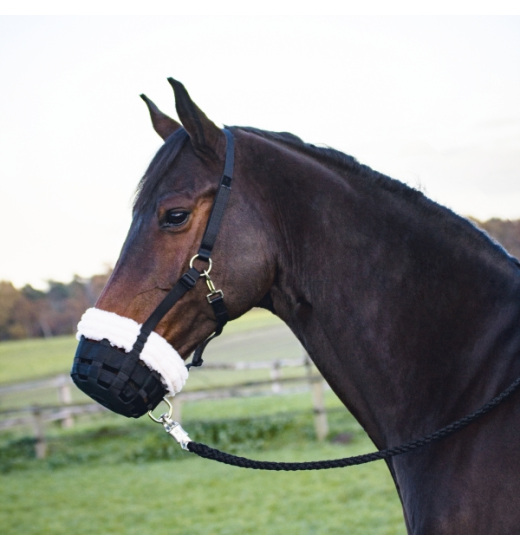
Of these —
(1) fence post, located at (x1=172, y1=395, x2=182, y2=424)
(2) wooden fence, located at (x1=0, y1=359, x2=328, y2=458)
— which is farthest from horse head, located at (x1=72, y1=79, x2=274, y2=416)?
(1) fence post, located at (x1=172, y1=395, x2=182, y2=424)

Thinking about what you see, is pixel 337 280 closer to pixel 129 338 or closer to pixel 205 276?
pixel 205 276

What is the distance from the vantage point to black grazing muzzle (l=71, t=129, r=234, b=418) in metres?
2.05

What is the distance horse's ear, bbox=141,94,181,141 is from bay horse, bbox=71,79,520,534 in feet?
0.81

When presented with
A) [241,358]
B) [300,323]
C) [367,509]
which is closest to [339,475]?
[367,509]

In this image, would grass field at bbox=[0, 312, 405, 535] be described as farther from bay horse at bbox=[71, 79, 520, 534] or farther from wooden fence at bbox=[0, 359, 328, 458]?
bay horse at bbox=[71, 79, 520, 534]

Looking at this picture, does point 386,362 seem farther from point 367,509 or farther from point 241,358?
point 241,358

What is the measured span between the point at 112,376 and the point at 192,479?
708 centimetres

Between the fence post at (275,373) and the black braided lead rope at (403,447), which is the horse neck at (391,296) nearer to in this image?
the black braided lead rope at (403,447)

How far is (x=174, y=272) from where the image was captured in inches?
82.0

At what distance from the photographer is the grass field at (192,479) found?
21.6 ft

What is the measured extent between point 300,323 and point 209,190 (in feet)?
2.03

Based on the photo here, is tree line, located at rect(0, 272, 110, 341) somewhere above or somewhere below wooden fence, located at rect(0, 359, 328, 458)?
above

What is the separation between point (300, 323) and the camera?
226cm

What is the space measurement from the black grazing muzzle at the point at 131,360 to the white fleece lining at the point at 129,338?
0.02 meters
